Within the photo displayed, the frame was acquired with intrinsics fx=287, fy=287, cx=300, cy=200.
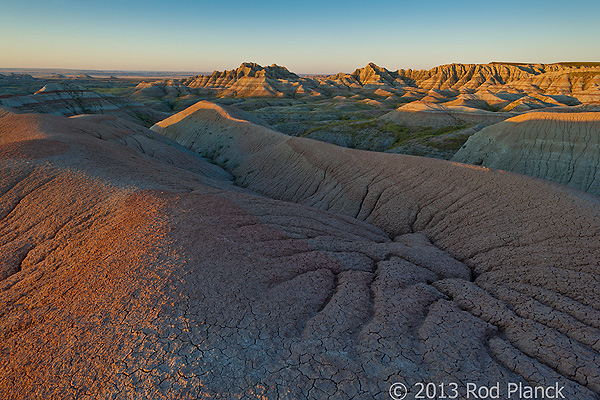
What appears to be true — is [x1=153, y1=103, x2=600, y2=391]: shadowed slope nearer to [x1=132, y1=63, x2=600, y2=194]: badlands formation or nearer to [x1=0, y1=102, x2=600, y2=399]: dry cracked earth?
[x1=0, y1=102, x2=600, y2=399]: dry cracked earth

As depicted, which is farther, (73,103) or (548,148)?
(73,103)

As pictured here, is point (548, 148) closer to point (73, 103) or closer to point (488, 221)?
point (488, 221)

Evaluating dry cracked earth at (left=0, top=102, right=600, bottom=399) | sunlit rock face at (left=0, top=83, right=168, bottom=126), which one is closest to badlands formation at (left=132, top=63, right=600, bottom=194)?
dry cracked earth at (left=0, top=102, right=600, bottom=399)

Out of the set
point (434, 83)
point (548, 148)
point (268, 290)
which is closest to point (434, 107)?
point (548, 148)

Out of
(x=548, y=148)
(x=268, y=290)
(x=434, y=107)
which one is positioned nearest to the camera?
(x=268, y=290)

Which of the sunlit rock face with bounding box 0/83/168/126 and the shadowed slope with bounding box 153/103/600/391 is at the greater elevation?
the sunlit rock face with bounding box 0/83/168/126

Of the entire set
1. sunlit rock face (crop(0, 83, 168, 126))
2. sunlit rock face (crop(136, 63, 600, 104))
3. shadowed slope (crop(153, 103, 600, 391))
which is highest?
sunlit rock face (crop(136, 63, 600, 104))

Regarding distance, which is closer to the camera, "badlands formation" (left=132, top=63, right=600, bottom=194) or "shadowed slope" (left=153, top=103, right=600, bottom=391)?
"shadowed slope" (left=153, top=103, right=600, bottom=391)
